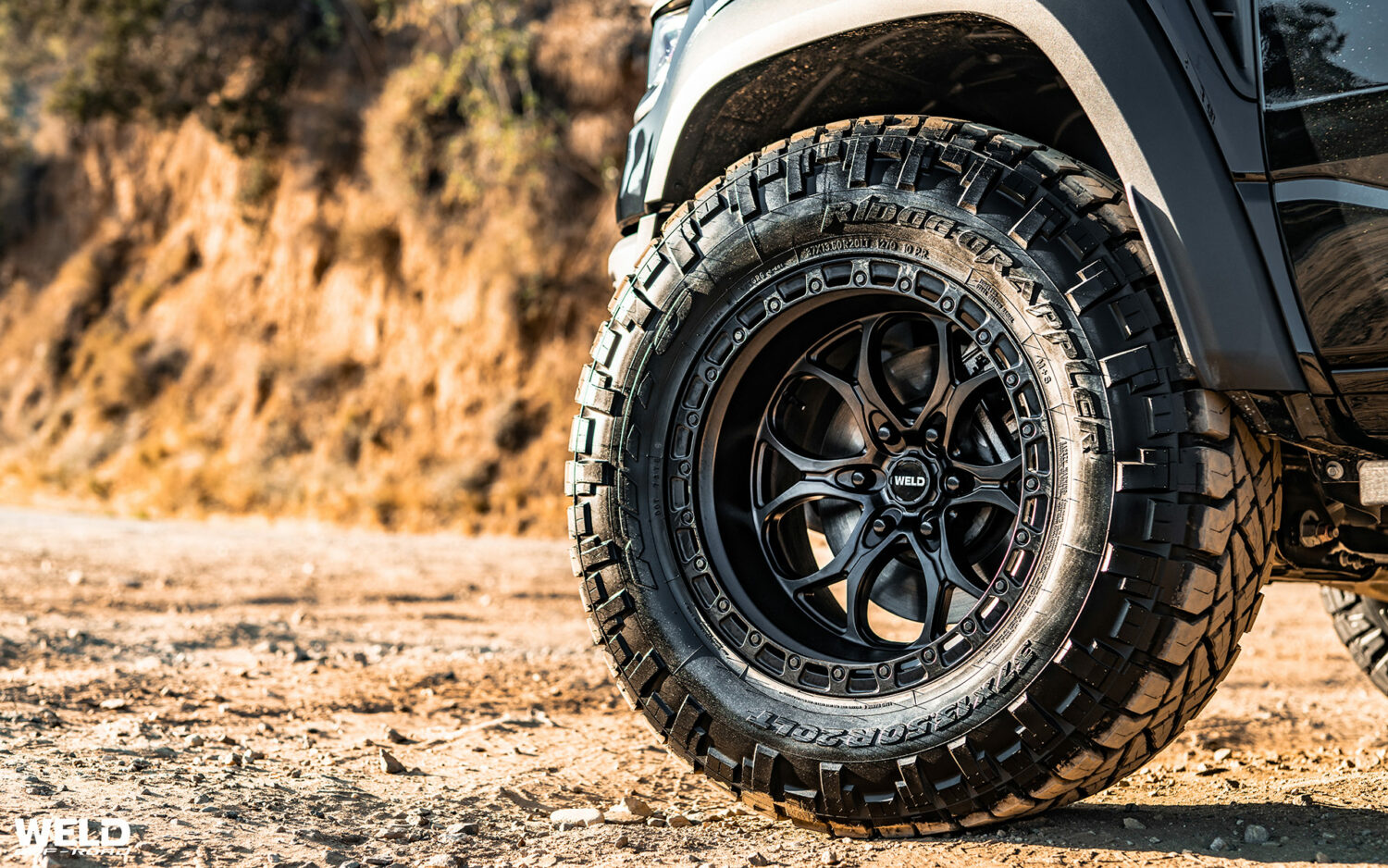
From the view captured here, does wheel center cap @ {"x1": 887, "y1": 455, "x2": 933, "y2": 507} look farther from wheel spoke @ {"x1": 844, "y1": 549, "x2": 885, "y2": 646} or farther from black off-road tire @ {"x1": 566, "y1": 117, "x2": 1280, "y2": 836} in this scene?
black off-road tire @ {"x1": 566, "y1": 117, "x2": 1280, "y2": 836}

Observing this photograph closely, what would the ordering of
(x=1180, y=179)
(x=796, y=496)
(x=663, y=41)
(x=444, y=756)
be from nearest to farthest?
(x=1180, y=179) → (x=796, y=496) → (x=444, y=756) → (x=663, y=41)

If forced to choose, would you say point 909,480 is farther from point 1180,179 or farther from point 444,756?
point 444,756

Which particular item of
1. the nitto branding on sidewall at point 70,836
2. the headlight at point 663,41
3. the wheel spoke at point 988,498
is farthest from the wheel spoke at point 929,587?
the nitto branding on sidewall at point 70,836

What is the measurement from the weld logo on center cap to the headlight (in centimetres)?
120

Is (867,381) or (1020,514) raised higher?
(867,381)

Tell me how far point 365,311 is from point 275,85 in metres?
4.18

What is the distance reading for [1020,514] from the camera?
197cm

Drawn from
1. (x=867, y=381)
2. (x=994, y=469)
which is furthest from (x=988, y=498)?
(x=867, y=381)

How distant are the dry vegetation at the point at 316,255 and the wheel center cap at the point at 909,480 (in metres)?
10.2

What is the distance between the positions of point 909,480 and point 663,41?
4.56 feet

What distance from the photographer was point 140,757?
7.92ft

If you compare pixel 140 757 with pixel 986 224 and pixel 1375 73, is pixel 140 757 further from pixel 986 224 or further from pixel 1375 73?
pixel 1375 73

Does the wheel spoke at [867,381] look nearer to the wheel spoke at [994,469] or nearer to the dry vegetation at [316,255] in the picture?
the wheel spoke at [994,469]

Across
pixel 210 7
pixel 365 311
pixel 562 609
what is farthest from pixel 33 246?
pixel 562 609
